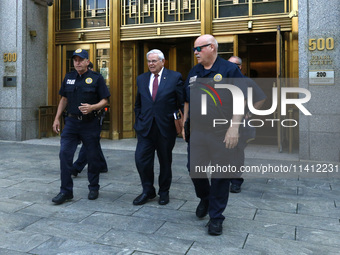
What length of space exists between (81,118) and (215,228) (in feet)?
6.90

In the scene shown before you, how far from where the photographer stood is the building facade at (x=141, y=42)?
8.37m

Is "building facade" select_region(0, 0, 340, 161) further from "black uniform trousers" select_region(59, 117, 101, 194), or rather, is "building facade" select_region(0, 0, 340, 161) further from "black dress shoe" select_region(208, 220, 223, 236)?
"black dress shoe" select_region(208, 220, 223, 236)

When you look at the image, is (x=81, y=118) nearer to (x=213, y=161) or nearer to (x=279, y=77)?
(x=213, y=161)

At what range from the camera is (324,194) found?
4594 millimetres

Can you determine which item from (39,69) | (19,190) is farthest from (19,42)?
(19,190)

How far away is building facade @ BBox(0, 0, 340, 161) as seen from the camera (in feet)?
27.5

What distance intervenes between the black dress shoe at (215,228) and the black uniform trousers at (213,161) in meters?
0.04

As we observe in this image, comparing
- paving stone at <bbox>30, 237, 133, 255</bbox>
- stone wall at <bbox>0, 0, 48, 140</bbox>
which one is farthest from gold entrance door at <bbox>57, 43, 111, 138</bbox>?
paving stone at <bbox>30, 237, 133, 255</bbox>

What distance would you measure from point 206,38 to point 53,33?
27.2ft

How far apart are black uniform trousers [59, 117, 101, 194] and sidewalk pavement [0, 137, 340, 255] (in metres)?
0.26

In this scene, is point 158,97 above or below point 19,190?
above

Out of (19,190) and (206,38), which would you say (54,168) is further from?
(206,38)

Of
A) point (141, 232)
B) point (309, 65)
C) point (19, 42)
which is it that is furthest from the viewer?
point (19, 42)

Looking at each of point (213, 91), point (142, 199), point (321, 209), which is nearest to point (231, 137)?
point (213, 91)
